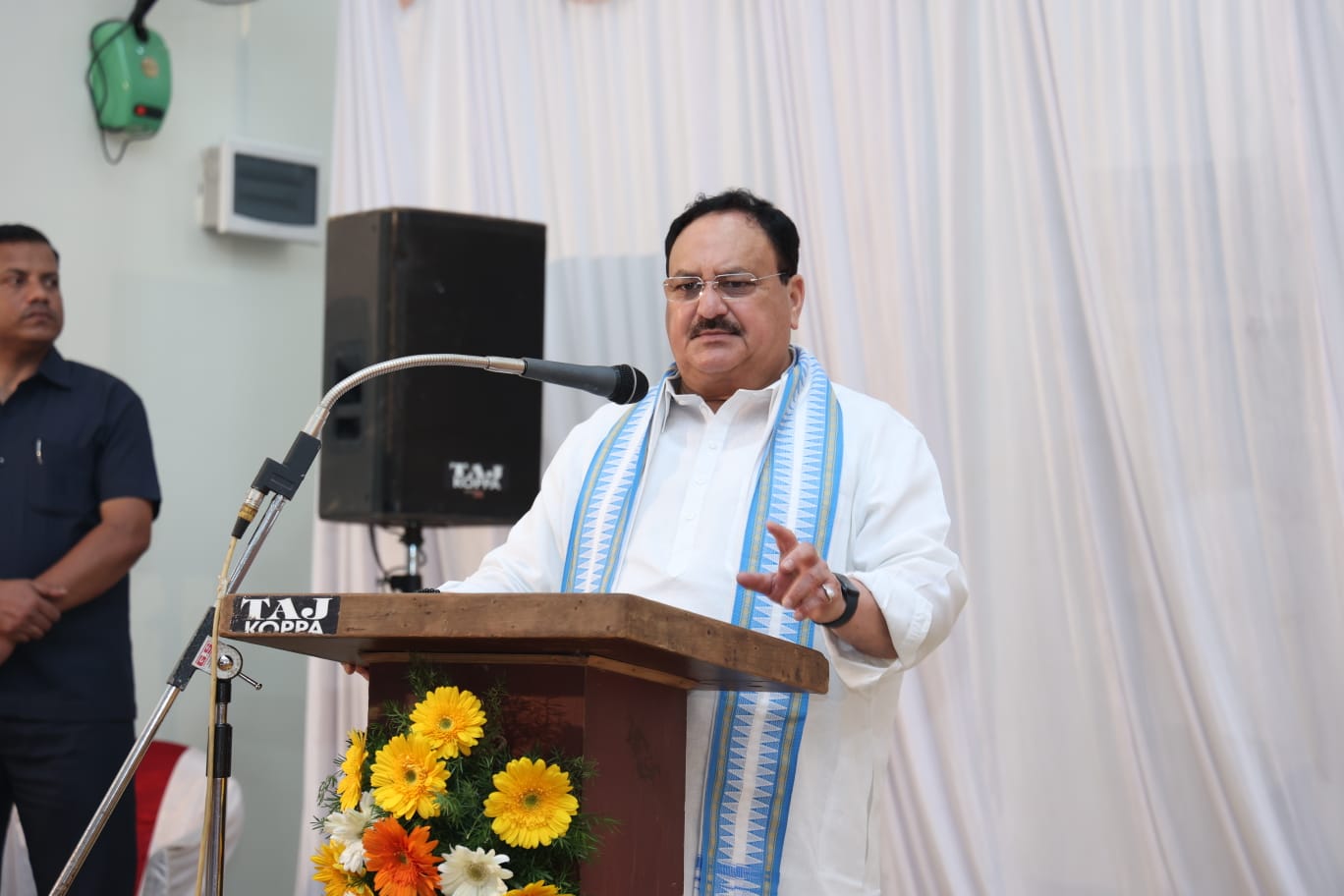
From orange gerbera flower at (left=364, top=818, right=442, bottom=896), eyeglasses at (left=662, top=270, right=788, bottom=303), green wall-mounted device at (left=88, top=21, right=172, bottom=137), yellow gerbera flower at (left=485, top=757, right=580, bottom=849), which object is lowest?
orange gerbera flower at (left=364, top=818, right=442, bottom=896)

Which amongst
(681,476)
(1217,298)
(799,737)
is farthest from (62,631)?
(1217,298)

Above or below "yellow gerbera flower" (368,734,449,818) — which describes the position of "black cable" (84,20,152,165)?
above

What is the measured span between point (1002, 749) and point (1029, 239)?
1095 mm

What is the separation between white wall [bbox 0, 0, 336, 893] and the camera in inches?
177

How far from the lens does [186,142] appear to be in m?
4.77

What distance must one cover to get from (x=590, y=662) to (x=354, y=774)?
339mm

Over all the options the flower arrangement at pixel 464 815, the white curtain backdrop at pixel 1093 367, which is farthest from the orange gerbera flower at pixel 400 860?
the white curtain backdrop at pixel 1093 367

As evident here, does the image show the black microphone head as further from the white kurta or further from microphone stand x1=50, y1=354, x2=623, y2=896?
the white kurta

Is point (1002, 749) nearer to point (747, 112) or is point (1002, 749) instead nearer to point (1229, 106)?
point (1229, 106)

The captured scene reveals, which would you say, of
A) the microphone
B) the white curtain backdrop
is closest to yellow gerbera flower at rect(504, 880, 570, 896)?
the microphone

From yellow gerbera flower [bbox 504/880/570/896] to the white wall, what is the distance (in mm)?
3362

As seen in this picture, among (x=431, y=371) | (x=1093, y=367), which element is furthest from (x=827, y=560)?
(x=431, y=371)

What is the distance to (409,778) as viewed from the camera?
1.62 m

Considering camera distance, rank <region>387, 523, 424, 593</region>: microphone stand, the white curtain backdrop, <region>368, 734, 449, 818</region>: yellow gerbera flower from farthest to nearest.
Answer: <region>387, 523, 424, 593</region>: microphone stand < the white curtain backdrop < <region>368, 734, 449, 818</region>: yellow gerbera flower
